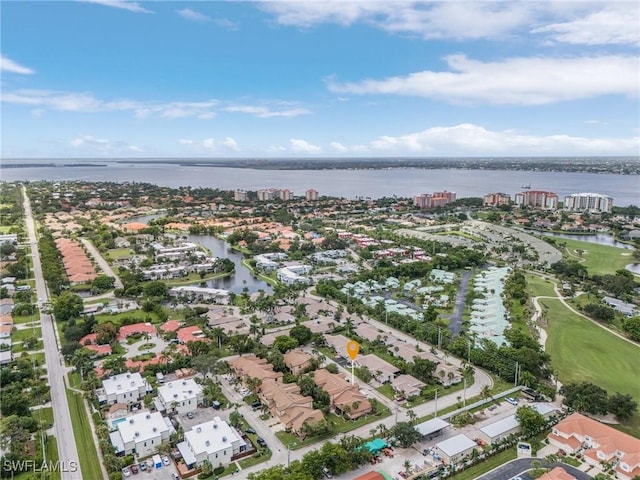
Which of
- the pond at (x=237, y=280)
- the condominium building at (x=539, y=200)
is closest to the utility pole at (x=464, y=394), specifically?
the pond at (x=237, y=280)

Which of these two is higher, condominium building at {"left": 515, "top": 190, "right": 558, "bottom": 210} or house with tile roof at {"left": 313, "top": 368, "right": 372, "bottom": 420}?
condominium building at {"left": 515, "top": 190, "right": 558, "bottom": 210}

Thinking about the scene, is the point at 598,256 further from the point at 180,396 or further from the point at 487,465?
the point at 180,396

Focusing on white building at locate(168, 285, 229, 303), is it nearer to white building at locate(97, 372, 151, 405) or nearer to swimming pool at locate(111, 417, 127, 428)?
white building at locate(97, 372, 151, 405)

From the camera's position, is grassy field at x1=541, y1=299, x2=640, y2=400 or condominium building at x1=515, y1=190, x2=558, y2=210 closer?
grassy field at x1=541, y1=299, x2=640, y2=400

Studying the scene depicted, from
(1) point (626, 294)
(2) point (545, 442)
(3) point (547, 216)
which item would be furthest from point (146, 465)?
(3) point (547, 216)

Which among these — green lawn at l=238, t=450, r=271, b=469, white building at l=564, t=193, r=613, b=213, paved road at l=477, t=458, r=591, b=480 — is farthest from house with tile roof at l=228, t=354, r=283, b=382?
white building at l=564, t=193, r=613, b=213

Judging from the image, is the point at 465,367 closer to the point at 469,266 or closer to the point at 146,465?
the point at 146,465

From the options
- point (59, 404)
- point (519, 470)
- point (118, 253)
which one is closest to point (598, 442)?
point (519, 470)
